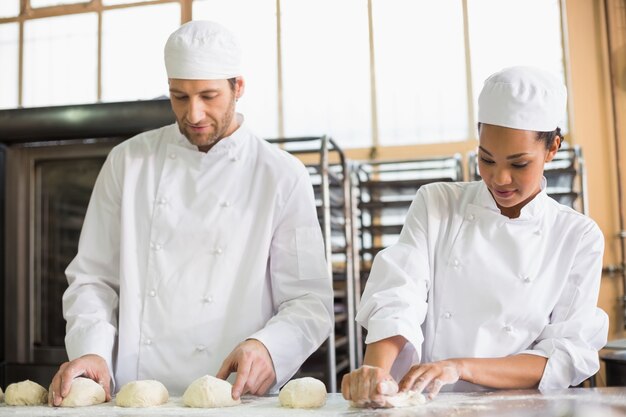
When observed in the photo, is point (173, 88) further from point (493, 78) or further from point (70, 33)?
point (70, 33)

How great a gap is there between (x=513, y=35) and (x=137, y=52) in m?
3.39

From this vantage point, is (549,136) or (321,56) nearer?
(549,136)

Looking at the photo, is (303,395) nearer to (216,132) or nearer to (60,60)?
(216,132)

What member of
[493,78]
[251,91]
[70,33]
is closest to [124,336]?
[493,78]

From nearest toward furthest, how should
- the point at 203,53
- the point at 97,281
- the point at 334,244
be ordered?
the point at 203,53
the point at 97,281
the point at 334,244

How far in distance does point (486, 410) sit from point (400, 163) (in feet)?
13.7

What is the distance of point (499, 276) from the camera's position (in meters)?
1.54

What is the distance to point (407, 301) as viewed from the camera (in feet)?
4.87

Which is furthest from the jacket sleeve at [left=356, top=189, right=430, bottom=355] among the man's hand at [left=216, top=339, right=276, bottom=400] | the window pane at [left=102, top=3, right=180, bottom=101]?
the window pane at [left=102, top=3, right=180, bottom=101]

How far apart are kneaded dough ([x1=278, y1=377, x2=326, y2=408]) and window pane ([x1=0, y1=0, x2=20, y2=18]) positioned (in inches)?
256

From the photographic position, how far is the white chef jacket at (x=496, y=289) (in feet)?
4.86

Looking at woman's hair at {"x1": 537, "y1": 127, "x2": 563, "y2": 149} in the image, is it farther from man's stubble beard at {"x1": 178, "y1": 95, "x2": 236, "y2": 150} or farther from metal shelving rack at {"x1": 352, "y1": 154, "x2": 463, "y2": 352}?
metal shelving rack at {"x1": 352, "y1": 154, "x2": 463, "y2": 352}

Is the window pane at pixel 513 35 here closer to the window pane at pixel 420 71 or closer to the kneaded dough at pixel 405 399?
the window pane at pixel 420 71

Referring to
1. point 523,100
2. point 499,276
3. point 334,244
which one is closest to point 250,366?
point 499,276
